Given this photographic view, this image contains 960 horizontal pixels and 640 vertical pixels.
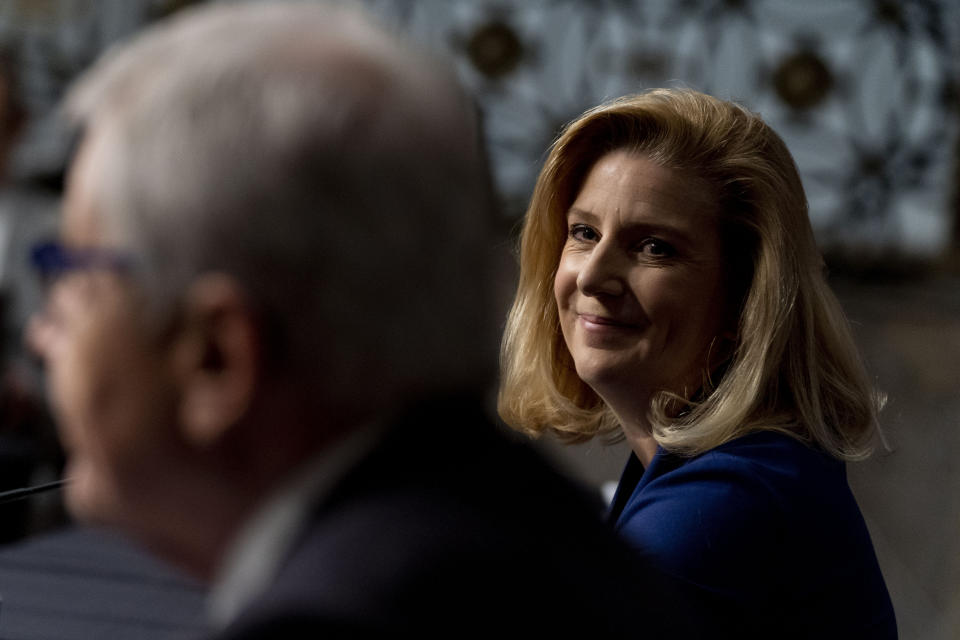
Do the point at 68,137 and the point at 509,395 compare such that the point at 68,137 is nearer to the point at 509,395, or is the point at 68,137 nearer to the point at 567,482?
the point at 567,482

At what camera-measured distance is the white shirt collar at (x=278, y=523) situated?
805 millimetres

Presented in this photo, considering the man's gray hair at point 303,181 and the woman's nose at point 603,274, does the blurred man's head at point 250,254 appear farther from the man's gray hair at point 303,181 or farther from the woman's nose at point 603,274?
the woman's nose at point 603,274

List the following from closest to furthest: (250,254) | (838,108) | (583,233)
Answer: (250,254)
(583,233)
(838,108)

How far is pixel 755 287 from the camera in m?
1.86

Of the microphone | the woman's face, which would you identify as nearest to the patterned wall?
the woman's face

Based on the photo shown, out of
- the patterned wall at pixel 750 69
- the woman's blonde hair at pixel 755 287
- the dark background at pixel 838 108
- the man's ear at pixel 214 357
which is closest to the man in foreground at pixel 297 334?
the man's ear at pixel 214 357

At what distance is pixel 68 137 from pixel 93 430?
0.23 m

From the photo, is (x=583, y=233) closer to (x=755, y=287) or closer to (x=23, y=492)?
(x=755, y=287)

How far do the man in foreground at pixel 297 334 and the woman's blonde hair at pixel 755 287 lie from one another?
38.1 inches

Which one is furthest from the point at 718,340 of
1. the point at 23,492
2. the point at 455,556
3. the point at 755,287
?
the point at 455,556

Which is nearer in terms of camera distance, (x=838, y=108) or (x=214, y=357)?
(x=214, y=357)

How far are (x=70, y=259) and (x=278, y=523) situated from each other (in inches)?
9.9

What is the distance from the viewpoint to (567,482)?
0.93m

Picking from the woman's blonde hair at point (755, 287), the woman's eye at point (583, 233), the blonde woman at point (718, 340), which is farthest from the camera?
the woman's eye at point (583, 233)
